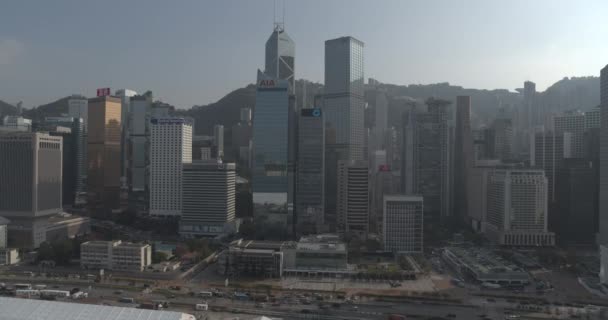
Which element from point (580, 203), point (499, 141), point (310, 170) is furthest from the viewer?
point (499, 141)

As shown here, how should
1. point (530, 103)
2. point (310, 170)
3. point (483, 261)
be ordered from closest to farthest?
point (483, 261), point (310, 170), point (530, 103)

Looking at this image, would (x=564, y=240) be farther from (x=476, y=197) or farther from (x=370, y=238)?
(x=370, y=238)

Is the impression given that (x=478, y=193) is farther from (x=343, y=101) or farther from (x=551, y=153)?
(x=343, y=101)

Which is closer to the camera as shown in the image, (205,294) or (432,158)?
(205,294)

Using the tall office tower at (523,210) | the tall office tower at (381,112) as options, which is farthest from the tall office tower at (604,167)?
the tall office tower at (381,112)

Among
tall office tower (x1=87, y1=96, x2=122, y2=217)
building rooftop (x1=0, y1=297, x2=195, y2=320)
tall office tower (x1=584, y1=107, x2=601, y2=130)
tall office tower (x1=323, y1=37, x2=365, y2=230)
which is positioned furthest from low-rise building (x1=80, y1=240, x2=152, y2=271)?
tall office tower (x1=584, y1=107, x2=601, y2=130)

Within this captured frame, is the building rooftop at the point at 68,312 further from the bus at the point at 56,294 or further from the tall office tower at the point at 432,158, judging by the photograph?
the tall office tower at the point at 432,158

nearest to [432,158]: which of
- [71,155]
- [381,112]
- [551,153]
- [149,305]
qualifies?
[551,153]


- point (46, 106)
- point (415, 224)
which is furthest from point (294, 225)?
point (46, 106)

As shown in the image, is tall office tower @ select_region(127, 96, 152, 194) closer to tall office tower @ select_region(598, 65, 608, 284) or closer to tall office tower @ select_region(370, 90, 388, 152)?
tall office tower @ select_region(370, 90, 388, 152)
